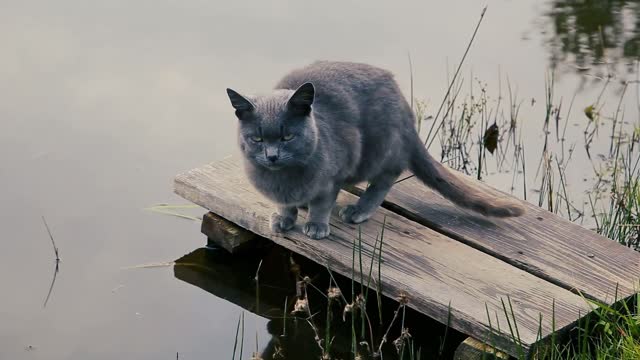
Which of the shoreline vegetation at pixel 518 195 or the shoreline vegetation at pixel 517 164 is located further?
the shoreline vegetation at pixel 517 164

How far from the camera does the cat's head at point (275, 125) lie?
13.4ft

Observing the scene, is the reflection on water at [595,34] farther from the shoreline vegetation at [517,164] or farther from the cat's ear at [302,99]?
the cat's ear at [302,99]

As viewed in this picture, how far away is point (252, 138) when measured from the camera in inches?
163

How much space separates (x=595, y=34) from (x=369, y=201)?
3089 mm

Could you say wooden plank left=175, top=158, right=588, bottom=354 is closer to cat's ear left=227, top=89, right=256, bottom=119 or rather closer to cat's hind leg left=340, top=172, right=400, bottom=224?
cat's hind leg left=340, top=172, right=400, bottom=224

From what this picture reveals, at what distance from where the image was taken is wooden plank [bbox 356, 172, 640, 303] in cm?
439

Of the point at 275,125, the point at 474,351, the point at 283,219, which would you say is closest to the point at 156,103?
the point at 283,219

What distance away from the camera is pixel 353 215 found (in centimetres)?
467

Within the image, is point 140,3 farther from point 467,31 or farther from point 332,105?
point 332,105

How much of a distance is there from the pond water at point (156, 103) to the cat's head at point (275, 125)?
86cm

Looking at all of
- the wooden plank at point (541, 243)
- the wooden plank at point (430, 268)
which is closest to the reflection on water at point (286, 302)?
the wooden plank at point (430, 268)

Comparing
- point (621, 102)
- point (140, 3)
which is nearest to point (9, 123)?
point (140, 3)

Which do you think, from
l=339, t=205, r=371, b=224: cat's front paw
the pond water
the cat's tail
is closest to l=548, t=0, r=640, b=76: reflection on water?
the pond water

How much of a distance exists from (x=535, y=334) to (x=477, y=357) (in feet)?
0.75
